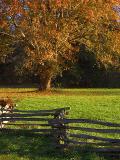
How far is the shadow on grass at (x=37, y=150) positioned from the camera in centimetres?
1162

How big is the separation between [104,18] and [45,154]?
86.7 feet

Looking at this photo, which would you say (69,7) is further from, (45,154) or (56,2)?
(45,154)

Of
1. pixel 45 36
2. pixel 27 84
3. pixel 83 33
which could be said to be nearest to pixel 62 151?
pixel 45 36

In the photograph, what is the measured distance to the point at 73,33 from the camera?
1442 inches

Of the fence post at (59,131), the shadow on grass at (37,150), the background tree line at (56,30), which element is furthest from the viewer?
the background tree line at (56,30)

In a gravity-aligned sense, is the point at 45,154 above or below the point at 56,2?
below

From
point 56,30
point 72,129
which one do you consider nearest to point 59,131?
point 72,129

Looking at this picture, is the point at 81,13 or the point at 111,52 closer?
the point at 81,13

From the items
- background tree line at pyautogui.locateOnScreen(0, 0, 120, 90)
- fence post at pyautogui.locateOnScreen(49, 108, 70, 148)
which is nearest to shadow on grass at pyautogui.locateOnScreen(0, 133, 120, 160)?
fence post at pyautogui.locateOnScreen(49, 108, 70, 148)

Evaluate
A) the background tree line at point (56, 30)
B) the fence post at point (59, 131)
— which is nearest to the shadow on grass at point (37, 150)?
the fence post at point (59, 131)

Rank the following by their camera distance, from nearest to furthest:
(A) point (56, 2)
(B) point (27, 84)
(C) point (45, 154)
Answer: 1. (C) point (45, 154)
2. (A) point (56, 2)
3. (B) point (27, 84)

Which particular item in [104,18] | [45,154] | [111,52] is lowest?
[45,154]

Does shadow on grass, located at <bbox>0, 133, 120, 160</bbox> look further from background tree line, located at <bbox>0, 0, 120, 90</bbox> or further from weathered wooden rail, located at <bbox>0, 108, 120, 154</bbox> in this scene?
background tree line, located at <bbox>0, 0, 120, 90</bbox>

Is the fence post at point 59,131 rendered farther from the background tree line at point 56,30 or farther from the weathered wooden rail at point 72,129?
the background tree line at point 56,30
